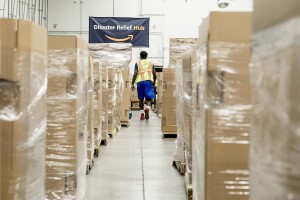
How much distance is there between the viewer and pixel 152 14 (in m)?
14.2

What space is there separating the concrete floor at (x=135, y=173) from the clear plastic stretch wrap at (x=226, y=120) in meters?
1.43

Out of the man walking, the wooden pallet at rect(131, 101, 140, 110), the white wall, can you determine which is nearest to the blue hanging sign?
the white wall

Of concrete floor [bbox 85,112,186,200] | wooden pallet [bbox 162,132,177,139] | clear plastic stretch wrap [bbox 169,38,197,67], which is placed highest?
clear plastic stretch wrap [bbox 169,38,197,67]

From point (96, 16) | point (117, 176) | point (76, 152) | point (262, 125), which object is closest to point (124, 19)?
point (96, 16)

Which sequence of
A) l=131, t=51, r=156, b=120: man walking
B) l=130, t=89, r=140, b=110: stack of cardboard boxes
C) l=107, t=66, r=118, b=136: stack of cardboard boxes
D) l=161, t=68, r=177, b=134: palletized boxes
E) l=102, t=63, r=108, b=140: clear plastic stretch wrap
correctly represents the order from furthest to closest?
l=130, t=89, r=140, b=110: stack of cardboard boxes
l=131, t=51, r=156, b=120: man walking
l=161, t=68, r=177, b=134: palletized boxes
l=107, t=66, r=118, b=136: stack of cardboard boxes
l=102, t=63, r=108, b=140: clear plastic stretch wrap

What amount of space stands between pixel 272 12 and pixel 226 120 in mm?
898

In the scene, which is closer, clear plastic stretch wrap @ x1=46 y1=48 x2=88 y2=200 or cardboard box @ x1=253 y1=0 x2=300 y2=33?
cardboard box @ x1=253 y1=0 x2=300 y2=33

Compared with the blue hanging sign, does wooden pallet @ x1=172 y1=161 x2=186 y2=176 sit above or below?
below

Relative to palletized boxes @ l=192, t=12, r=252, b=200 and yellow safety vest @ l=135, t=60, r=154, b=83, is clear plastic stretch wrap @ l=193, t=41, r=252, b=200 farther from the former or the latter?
yellow safety vest @ l=135, t=60, r=154, b=83

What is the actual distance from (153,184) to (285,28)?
297 cm

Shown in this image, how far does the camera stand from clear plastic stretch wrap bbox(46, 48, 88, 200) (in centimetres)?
246

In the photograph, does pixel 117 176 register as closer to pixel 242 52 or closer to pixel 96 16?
pixel 242 52

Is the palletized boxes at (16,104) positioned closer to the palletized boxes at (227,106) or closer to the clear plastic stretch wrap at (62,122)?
the clear plastic stretch wrap at (62,122)

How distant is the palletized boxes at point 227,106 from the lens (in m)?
1.96
